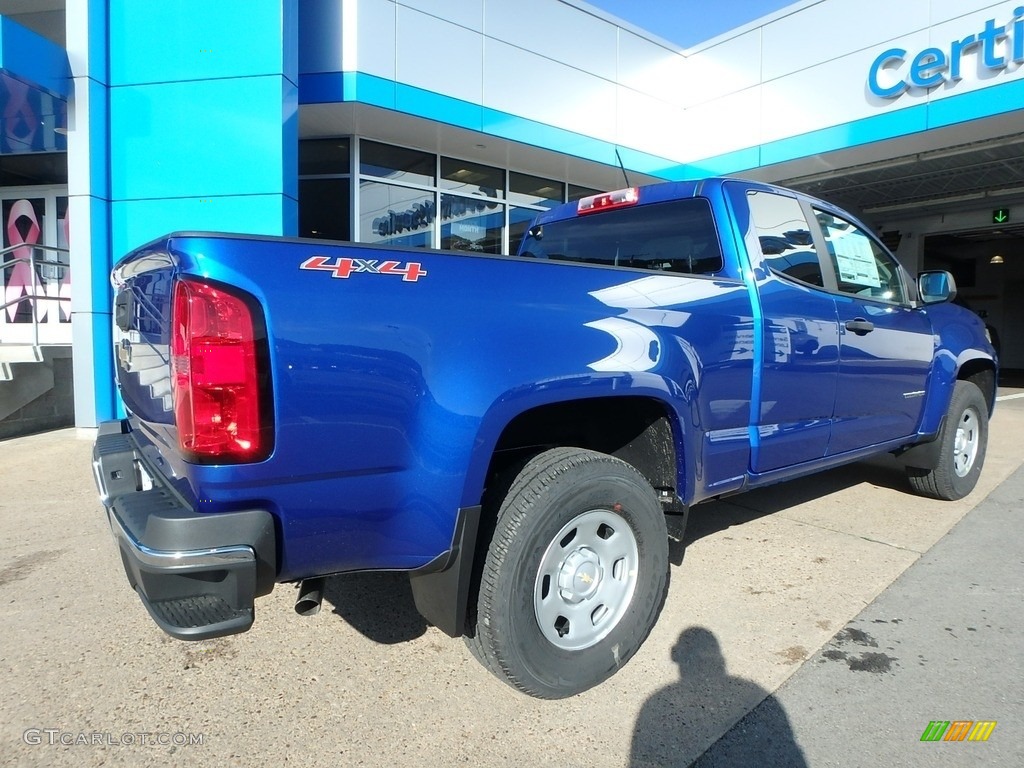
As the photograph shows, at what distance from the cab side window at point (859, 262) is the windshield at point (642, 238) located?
93 centimetres

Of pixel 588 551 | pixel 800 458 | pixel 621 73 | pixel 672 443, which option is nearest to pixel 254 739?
pixel 588 551

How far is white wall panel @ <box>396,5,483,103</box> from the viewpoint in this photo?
8.92 m

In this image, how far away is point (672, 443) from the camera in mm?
2811

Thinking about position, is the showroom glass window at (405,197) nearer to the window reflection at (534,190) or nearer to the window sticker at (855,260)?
the window reflection at (534,190)

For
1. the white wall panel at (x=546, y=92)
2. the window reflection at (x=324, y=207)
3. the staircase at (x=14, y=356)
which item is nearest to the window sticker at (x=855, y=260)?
the white wall panel at (x=546, y=92)

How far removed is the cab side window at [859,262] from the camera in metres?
3.80

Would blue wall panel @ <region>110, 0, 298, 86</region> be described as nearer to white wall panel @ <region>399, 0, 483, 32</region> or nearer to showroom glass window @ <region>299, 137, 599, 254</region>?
white wall panel @ <region>399, 0, 483, 32</region>

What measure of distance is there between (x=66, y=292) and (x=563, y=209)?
10929 mm

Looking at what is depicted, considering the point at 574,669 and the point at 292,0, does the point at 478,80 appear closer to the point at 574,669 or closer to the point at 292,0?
the point at 292,0

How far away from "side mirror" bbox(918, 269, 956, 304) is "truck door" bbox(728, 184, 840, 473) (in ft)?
4.00

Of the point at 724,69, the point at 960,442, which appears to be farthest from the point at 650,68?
the point at 960,442

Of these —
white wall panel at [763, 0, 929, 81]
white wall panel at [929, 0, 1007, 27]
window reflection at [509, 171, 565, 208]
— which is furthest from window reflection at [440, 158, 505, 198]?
white wall panel at [929, 0, 1007, 27]

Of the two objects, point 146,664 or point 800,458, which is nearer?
point 146,664

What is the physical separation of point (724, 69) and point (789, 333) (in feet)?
36.1
